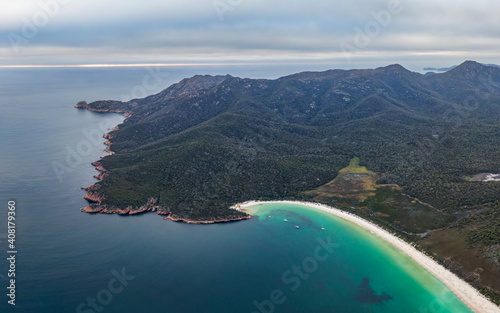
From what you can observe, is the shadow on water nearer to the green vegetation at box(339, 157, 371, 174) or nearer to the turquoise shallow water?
the turquoise shallow water

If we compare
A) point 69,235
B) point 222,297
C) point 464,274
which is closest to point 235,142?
point 69,235

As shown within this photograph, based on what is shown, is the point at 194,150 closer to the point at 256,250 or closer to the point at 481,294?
the point at 256,250
